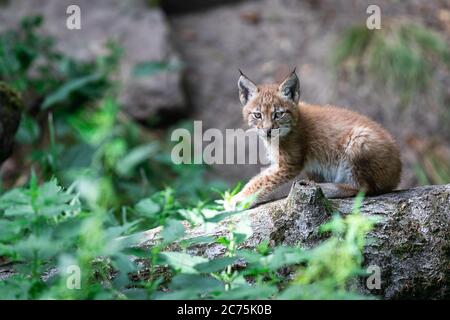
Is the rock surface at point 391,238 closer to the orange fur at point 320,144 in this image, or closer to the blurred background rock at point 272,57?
the orange fur at point 320,144

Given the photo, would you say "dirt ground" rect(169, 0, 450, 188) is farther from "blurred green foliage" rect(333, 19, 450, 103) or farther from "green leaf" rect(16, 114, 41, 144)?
"green leaf" rect(16, 114, 41, 144)

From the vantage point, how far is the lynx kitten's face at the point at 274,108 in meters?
5.51

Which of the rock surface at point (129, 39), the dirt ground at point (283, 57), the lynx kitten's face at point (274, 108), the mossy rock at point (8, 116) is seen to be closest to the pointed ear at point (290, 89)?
the lynx kitten's face at point (274, 108)

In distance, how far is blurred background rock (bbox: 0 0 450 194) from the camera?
9352 mm

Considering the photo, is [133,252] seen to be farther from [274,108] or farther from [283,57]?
[283,57]

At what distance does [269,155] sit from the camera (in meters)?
5.74

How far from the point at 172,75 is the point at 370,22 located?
2.87 meters

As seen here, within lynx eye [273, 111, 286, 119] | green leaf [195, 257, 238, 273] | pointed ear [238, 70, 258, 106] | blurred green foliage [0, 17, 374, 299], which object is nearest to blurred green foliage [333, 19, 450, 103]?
blurred green foliage [0, 17, 374, 299]

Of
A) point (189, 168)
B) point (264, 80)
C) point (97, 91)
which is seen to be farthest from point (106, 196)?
point (264, 80)

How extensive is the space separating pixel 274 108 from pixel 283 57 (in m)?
4.81

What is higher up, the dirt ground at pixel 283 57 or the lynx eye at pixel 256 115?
the dirt ground at pixel 283 57

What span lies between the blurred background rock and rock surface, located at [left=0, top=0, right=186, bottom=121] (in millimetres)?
15

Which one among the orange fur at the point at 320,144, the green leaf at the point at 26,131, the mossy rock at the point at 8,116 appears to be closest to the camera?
the orange fur at the point at 320,144

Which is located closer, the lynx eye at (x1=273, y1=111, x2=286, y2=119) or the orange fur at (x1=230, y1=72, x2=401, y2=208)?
the orange fur at (x1=230, y1=72, x2=401, y2=208)
